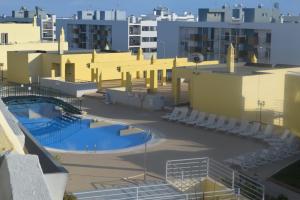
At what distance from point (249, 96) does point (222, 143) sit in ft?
12.5

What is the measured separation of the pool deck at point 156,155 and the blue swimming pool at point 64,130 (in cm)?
114

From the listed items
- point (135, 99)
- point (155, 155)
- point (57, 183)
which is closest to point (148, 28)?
point (135, 99)

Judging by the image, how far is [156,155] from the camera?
16.5 m

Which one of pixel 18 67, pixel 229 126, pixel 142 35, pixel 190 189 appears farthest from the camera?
pixel 142 35

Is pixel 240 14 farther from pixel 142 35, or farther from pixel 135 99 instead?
pixel 135 99

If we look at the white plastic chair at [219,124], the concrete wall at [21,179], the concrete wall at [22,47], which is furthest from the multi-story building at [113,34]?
the concrete wall at [21,179]

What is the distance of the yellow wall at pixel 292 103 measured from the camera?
19.2m

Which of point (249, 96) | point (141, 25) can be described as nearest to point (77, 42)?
point (141, 25)

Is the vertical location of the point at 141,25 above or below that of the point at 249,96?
above

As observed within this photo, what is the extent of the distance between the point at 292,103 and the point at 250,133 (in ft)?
6.48

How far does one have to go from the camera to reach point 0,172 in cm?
427

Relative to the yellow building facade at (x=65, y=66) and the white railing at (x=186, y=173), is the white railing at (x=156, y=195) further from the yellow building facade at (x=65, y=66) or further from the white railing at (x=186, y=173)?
the yellow building facade at (x=65, y=66)

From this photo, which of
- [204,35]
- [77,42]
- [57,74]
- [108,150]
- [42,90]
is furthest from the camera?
[77,42]

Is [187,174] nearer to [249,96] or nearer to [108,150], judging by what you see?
[108,150]
